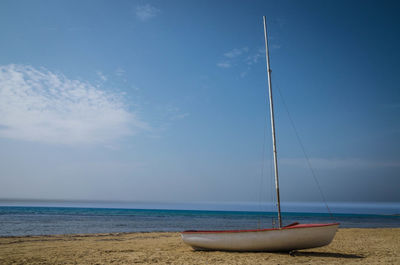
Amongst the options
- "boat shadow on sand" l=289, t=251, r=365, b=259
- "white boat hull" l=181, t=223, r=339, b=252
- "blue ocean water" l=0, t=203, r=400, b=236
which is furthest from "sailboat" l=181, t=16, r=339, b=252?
"blue ocean water" l=0, t=203, r=400, b=236

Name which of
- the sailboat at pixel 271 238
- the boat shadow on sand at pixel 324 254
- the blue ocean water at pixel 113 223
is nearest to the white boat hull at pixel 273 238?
the sailboat at pixel 271 238

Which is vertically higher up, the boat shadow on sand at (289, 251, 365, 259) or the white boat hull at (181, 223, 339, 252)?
the white boat hull at (181, 223, 339, 252)

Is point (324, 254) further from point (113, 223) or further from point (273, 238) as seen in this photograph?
point (113, 223)

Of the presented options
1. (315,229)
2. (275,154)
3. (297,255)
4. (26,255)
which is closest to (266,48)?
(275,154)

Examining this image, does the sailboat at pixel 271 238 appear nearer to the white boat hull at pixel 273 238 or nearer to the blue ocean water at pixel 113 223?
the white boat hull at pixel 273 238

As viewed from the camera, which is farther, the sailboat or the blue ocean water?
the blue ocean water

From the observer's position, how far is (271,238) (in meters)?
11.2

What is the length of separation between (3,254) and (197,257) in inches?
363

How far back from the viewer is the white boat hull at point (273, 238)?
10.9 m

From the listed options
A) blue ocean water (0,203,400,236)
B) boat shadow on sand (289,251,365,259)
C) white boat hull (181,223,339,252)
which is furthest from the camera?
blue ocean water (0,203,400,236)

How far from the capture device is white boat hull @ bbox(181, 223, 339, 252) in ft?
35.9

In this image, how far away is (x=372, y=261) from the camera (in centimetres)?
1055

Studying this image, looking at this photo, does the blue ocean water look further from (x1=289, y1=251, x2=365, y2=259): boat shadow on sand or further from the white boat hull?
the white boat hull

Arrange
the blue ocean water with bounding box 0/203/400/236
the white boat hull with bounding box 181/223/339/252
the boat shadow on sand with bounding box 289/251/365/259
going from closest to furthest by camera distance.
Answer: the white boat hull with bounding box 181/223/339/252 < the boat shadow on sand with bounding box 289/251/365/259 < the blue ocean water with bounding box 0/203/400/236
